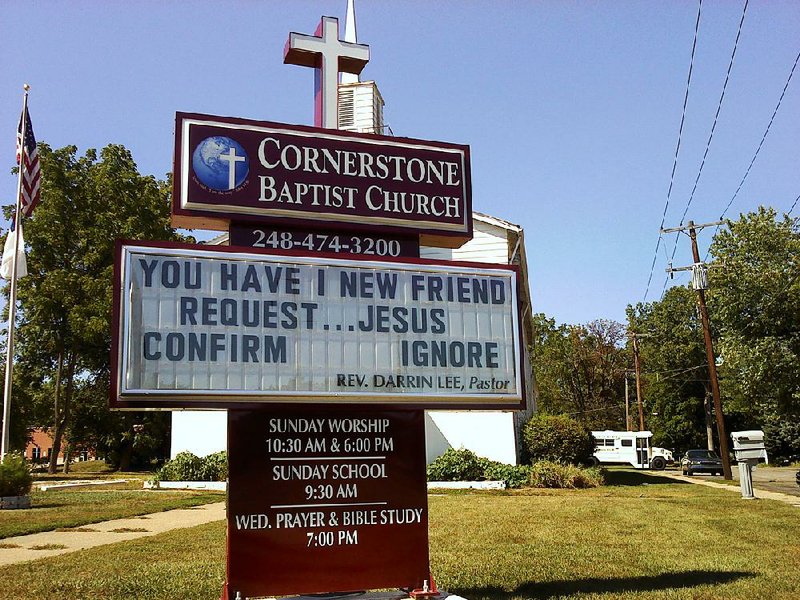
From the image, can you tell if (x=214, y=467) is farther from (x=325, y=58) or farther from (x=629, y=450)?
(x=629, y=450)

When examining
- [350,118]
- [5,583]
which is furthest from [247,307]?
[350,118]

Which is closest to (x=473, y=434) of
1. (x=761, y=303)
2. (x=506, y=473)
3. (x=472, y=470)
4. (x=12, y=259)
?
(x=472, y=470)

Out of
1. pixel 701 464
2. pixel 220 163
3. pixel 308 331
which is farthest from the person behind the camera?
pixel 701 464

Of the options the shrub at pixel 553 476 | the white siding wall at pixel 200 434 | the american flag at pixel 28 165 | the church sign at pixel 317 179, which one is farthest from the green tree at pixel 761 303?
the church sign at pixel 317 179

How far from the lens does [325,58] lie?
9266 millimetres

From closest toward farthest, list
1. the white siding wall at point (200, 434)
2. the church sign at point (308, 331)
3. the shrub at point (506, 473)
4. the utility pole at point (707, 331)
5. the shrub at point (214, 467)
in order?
the church sign at point (308, 331) < the shrub at point (506, 473) < the shrub at point (214, 467) < the white siding wall at point (200, 434) < the utility pole at point (707, 331)

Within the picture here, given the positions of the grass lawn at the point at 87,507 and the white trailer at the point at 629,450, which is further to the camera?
the white trailer at the point at 629,450

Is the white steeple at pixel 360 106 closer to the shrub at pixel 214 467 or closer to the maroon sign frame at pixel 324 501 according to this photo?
the shrub at pixel 214 467

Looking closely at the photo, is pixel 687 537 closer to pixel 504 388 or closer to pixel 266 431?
pixel 504 388

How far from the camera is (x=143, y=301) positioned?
7.16 meters

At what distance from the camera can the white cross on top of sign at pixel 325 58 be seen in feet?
29.8

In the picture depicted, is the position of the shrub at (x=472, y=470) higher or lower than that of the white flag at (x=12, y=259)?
lower

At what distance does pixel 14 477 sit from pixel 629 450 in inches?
1587

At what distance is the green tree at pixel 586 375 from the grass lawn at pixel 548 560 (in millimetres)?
57432
